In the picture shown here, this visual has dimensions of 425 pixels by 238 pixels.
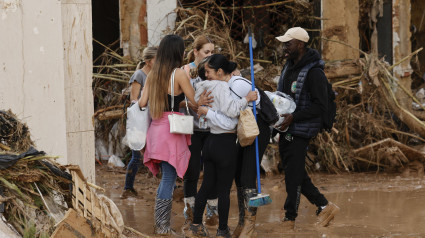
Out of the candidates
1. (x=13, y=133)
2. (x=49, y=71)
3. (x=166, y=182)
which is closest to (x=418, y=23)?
(x=166, y=182)

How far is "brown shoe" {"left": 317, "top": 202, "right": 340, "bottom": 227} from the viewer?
674cm

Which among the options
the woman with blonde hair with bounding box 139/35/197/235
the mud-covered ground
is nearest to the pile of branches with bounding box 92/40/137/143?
the mud-covered ground

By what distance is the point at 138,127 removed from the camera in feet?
20.7

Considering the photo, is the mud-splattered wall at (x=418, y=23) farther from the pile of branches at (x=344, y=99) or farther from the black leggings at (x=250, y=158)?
the black leggings at (x=250, y=158)

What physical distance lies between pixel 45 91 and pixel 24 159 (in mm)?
1196

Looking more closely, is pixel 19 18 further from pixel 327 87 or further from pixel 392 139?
pixel 392 139

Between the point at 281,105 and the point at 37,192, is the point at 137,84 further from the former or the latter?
the point at 37,192

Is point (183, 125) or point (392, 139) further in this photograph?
point (392, 139)

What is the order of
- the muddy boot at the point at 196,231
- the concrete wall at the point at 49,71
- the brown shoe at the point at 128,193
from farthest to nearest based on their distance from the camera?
the brown shoe at the point at 128,193 < the muddy boot at the point at 196,231 < the concrete wall at the point at 49,71

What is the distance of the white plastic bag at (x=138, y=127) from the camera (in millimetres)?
6285

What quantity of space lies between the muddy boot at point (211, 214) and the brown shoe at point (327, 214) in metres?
1.01

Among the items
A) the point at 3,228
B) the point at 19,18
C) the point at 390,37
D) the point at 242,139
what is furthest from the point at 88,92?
the point at 390,37

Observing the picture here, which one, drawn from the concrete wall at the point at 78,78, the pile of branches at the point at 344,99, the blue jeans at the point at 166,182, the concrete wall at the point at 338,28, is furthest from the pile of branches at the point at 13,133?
the concrete wall at the point at 338,28

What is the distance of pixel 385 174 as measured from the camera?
388 inches
